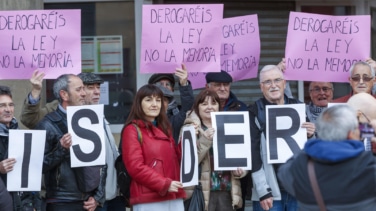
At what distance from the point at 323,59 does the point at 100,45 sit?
3359 mm

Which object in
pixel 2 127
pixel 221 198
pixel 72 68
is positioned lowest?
pixel 221 198

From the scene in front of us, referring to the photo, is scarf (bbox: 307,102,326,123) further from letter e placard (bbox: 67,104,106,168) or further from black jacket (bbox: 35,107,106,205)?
black jacket (bbox: 35,107,106,205)

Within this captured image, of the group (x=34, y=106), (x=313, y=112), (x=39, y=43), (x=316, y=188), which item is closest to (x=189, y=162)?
(x=34, y=106)

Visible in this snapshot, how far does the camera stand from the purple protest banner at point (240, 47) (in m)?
8.01

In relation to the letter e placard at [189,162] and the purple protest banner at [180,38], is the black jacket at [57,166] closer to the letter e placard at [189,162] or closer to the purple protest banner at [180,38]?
the letter e placard at [189,162]

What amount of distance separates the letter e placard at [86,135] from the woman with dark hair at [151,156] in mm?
252

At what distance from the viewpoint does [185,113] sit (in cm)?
729

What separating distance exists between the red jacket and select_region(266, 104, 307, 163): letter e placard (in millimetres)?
865

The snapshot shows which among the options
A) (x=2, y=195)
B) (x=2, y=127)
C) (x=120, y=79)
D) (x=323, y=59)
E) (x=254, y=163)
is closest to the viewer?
(x=2, y=195)

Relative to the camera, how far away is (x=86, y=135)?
6.75 meters

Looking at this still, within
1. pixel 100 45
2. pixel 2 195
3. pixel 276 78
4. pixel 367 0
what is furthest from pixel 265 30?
pixel 2 195

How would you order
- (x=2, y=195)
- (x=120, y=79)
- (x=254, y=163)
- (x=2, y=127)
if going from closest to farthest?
(x=2, y=195) → (x=2, y=127) → (x=254, y=163) → (x=120, y=79)

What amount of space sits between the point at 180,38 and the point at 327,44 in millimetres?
1406

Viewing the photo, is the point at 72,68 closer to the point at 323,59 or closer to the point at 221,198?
the point at 221,198
